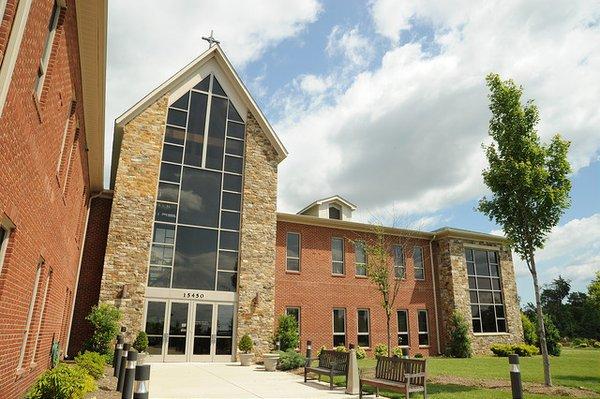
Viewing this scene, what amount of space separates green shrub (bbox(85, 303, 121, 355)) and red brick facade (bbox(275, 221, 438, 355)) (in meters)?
8.25

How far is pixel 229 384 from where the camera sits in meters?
12.4

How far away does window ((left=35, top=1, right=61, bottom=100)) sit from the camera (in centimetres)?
682

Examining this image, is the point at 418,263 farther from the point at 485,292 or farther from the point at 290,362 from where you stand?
the point at 290,362

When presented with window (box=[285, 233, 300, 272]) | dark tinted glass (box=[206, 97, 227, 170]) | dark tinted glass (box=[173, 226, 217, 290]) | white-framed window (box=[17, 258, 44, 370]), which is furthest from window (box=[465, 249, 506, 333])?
white-framed window (box=[17, 258, 44, 370])

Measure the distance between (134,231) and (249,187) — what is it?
607 centimetres

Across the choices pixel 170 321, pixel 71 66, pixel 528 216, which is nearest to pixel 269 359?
pixel 170 321

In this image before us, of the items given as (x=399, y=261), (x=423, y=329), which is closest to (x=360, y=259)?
(x=399, y=261)

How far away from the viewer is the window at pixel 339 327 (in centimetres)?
2305

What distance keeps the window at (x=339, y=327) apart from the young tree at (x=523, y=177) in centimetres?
1130

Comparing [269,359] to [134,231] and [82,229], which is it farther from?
[82,229]

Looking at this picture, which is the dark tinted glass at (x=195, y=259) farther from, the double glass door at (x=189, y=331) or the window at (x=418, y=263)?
the window at (x=418, y=263)

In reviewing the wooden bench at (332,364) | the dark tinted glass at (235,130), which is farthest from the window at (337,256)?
the wooden bench at (332,364)

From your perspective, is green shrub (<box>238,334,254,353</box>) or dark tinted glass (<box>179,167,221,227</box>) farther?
dark tinted glass (<box>179,167,221,227</box>)

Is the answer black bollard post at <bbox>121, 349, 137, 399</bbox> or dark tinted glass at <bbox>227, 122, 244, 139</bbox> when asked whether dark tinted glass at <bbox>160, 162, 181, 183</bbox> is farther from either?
black bollard post at <bbox>121, 349, 137, 399</bbox>
